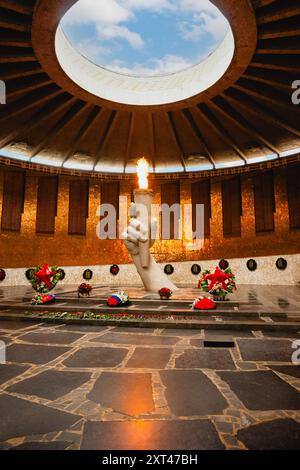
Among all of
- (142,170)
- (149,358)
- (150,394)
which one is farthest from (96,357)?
(142,170)

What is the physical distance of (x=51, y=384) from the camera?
251 cm

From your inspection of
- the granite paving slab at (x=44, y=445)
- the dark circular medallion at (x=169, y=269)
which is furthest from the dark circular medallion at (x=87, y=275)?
the granite paving slab at (x=44, y=445)

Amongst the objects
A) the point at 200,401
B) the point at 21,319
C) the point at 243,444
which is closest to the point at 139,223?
the point at 21,319

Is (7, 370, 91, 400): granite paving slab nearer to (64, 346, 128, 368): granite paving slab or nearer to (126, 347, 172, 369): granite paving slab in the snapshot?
(64, 346, 128, 368): granite paving slab

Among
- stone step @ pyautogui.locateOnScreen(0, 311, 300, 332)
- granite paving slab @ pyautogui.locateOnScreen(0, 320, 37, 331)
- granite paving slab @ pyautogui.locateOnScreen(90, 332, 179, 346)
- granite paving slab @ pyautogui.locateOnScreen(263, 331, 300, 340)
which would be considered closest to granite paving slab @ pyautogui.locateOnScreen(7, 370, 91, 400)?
granite paving slab @ pyautogui.locateOnScreen(90, 332, 179, 346)

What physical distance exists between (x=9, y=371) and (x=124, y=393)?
4.29 ft

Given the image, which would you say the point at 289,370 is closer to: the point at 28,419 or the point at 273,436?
the point at 273,436

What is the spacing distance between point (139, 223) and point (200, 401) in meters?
6.94

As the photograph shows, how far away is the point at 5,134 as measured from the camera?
43.2 ft

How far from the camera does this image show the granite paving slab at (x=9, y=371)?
2.66m

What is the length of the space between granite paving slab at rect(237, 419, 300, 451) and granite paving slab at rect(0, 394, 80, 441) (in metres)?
1.09

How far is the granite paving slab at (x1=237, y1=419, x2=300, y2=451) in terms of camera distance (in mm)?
1583

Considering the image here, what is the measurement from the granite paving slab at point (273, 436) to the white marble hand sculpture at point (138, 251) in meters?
7.03

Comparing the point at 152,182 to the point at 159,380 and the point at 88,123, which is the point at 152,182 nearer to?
the point at 88,123
